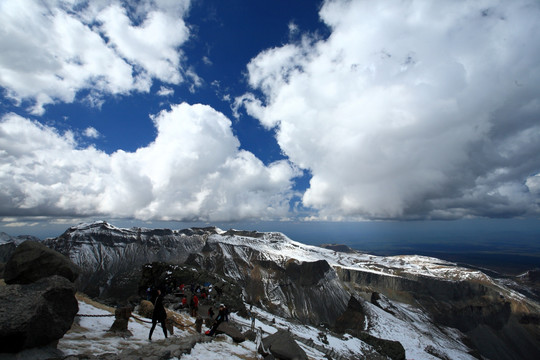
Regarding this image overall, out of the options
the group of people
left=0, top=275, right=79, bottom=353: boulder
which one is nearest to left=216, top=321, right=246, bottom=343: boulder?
the group of people

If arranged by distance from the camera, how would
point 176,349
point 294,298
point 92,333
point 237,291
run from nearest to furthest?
point 176,349
point 92,333
point 237,291
point 294,298

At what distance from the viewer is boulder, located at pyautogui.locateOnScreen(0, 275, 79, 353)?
354 inches

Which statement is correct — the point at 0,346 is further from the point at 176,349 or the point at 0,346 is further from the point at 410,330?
the point at 410,330

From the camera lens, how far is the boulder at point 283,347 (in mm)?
17984

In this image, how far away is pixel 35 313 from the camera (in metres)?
9.66

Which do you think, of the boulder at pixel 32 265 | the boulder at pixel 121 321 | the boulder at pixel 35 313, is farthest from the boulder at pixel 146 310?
the boulder at pixel 35 313

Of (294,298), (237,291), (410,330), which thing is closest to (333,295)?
(294,298)

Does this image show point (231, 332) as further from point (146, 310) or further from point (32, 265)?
point (32, 265)

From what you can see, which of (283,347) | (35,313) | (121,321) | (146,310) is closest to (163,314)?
(121,321)

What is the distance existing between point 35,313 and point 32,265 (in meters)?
4.44

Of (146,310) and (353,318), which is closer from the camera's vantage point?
(146,310)

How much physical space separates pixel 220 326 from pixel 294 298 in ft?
614

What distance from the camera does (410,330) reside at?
105 metres

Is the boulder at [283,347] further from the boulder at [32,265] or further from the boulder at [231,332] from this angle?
the boulder at [32,265]
